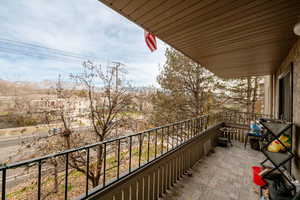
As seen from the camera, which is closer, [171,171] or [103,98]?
[171,171]

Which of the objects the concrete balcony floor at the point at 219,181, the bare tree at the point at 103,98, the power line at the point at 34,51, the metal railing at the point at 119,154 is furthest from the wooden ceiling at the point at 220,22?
the power line at the point at 34,51

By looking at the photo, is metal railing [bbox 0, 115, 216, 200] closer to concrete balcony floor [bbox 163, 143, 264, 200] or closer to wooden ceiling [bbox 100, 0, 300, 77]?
concrete balcony floor [bbox 163, 143, 264, 200]

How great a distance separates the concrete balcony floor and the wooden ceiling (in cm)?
255

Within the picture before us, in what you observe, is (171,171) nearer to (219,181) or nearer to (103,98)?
(219,181)

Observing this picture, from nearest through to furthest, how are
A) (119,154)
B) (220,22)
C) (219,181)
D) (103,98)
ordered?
(119,154), (220,22), (219,181), (103,98)

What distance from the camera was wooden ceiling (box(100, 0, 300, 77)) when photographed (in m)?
1.34

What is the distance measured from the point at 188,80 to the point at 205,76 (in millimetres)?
867

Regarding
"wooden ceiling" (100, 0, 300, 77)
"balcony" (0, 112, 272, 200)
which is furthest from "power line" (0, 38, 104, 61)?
"wooden ceiling" (100, 0, 300, 77)

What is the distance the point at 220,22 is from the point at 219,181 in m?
2.77

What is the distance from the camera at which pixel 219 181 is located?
2516 millimetres

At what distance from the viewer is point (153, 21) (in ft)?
5.50

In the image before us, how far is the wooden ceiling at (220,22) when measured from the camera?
4.41 ft

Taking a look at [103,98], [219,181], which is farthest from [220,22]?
[103,98]

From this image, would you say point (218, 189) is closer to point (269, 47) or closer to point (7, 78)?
point (269, 47)
